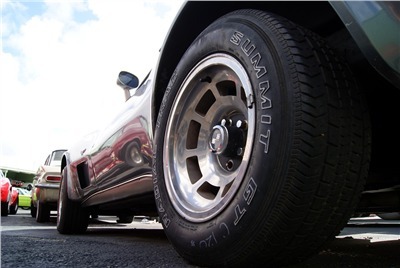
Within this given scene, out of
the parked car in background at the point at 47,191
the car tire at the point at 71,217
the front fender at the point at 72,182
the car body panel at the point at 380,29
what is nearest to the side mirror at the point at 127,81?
the front fender at the point at 72,182

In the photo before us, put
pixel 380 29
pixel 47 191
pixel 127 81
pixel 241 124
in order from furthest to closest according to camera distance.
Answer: pixel 47 191
pixel 127 81
pixel 241 124
pixel 380 29

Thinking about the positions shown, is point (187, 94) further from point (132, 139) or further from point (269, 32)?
point (132, 139)

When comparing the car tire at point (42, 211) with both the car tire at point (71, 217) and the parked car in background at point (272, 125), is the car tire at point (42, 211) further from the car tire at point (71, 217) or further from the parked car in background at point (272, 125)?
the parked car in background at point (272, 125)

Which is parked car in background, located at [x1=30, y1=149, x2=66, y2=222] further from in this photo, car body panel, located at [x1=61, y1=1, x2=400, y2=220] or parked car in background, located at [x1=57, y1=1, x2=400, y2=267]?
parked car in background, located at [x1=57, y1=1, x2=400, y2=267]

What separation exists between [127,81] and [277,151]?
2435mm

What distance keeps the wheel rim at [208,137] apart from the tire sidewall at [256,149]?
4 centimetres

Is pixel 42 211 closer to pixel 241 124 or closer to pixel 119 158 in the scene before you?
pixel 119 158

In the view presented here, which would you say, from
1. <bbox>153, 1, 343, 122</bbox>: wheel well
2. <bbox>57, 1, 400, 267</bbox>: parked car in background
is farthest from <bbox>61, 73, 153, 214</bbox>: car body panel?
<bbox>57, 1, 400, 267</bbox>: parked car in background

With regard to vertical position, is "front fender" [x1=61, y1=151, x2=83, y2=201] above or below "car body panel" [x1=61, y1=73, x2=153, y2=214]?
below

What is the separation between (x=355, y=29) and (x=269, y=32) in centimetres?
33

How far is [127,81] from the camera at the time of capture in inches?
140

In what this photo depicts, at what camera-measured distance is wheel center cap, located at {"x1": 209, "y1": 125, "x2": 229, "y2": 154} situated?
1699 mm

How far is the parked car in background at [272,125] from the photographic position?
132 centimetres

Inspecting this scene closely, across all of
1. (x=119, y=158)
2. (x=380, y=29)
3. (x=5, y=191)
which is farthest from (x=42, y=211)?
(x=380, y=29)
